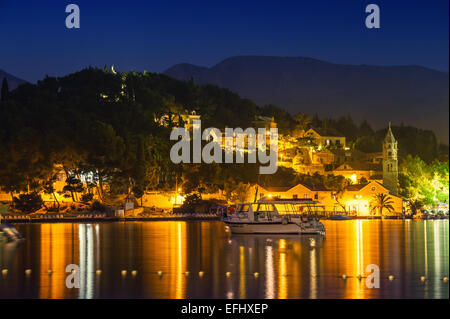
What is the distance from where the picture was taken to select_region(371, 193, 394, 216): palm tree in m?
91.3

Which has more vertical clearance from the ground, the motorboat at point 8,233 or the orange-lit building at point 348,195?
the orange-lit building at point 348,195

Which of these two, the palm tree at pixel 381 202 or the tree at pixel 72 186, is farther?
the palm tree at pixel 381 202

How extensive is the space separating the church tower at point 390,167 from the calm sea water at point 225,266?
162ft

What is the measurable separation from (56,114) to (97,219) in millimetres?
12743

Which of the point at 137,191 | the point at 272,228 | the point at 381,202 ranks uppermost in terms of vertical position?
the point at 137,191

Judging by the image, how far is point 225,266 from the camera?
3189 cm

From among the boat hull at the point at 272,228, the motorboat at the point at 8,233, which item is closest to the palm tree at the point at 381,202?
the boat hull at the point at 272,228

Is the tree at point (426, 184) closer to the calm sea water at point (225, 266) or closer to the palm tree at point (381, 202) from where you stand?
the palm tree at point (381, 202)

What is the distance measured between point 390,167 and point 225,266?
72886 millimetres

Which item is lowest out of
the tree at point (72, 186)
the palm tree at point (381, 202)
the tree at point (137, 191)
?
the palm tree at point (381, 202)

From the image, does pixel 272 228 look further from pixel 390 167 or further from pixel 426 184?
pixel 390 167

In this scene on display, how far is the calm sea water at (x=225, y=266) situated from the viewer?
24344 mm

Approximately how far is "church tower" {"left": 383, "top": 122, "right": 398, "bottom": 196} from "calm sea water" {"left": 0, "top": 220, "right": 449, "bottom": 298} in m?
49.4

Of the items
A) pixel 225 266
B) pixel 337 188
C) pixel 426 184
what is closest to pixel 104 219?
pixel 337 188
